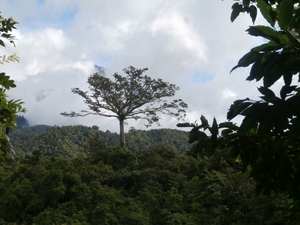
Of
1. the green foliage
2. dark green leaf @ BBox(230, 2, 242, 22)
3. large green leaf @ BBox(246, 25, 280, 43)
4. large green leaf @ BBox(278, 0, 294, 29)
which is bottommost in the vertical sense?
the green foliage

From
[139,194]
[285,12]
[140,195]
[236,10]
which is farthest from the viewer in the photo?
[139,194]

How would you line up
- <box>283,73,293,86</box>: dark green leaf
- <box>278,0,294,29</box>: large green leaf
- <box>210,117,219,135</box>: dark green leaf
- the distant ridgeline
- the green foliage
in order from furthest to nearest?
the distant ridgeline < the green foliage < <box>210,117,219,135</box>: dark green leaf < <box>283,73,293,86</box>: dark green leaf < <box>278,0,294,29</box>: large green leaf

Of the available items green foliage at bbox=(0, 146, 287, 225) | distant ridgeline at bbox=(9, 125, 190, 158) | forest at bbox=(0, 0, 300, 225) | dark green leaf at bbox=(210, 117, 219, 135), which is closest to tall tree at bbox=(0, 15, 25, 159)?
forest at bbox=(0, 0, 300, 225)

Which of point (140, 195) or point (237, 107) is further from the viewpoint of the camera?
point (140, 195)

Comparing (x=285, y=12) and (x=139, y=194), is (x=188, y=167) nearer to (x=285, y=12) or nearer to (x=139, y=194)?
(x=139, y=194)

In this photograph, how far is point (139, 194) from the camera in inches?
291

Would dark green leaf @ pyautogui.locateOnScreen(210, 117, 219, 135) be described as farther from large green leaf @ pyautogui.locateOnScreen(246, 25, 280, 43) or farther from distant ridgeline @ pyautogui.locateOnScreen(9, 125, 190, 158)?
distant ridgeline @ pyautogui.locateOnScreen(9, 125, 190, 158)

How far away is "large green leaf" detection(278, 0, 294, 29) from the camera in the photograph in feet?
3.31

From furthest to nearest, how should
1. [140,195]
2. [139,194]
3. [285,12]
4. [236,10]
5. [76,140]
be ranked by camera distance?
[76,140] → [139,194] → [140,195] → [236,10] → [285,12]

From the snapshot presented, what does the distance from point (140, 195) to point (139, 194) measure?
0.73ft

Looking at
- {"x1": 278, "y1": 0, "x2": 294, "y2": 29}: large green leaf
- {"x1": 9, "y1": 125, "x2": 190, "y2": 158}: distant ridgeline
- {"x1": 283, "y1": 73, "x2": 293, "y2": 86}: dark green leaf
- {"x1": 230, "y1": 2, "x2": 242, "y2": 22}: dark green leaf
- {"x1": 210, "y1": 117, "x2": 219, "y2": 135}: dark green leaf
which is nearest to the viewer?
{"x1": 278, "y1": 0, "x2": 294, "y2": 29}: large green leaf

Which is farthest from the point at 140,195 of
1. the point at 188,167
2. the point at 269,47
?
the point at 269,47

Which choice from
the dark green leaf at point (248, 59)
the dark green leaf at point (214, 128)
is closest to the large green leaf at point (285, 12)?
the dark green leaf at point (248, 59)

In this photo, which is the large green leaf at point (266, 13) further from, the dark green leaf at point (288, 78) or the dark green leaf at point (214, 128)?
the dark green leaf at point (214, 128)
